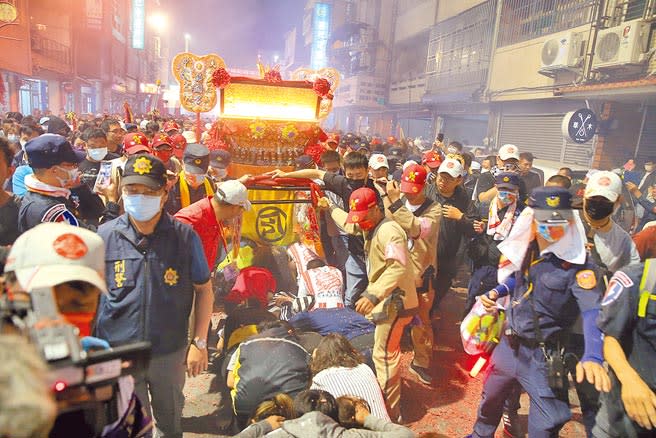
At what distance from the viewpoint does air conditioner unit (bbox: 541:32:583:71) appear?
15.2 m

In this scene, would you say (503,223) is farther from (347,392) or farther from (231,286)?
(231,286)

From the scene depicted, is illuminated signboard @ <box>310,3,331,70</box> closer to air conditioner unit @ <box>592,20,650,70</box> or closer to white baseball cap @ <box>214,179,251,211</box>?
air conditioner unit @ <box>592,20,650,70</box>

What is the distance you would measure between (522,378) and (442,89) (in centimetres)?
2790

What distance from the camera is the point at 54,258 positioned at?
1.34 metres

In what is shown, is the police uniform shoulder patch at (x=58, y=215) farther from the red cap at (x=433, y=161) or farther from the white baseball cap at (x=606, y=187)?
the red cap at (x=433, y=161)

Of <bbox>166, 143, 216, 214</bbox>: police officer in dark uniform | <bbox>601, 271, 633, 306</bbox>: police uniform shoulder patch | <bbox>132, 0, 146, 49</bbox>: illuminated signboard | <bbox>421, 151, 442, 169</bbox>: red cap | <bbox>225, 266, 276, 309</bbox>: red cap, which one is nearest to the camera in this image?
<bbox>601, 271, 633, 306</bbox>: police uniform shoulder patch

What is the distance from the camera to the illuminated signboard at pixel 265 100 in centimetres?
788

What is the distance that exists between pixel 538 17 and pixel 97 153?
1963 centimetres

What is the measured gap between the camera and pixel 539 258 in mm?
3086

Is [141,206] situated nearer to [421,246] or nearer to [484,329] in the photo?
[484,329]

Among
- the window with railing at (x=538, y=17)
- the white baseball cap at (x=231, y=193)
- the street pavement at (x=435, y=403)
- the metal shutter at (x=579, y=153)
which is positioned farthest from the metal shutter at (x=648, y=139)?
the white baseball cap at (x=231, y=193)

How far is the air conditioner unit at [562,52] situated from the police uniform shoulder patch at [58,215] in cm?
1722

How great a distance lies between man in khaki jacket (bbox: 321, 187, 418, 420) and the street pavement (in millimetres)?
533

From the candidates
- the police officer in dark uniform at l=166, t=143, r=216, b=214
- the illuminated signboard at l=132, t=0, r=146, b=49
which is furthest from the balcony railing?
the police officer in dark uniform at l=166, t=143, r=216, b=214
